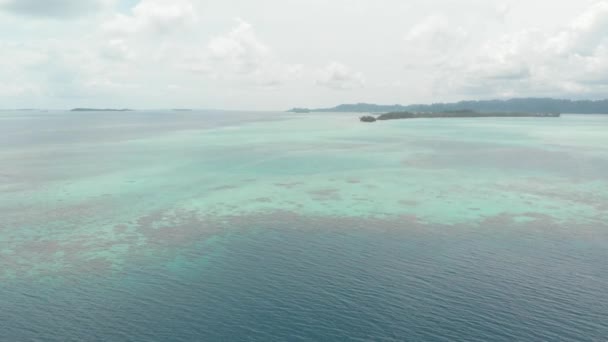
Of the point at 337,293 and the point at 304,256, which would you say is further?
the point at 304,256

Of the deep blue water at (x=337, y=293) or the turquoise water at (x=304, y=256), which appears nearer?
the deep blue water at (x=337, y=293)

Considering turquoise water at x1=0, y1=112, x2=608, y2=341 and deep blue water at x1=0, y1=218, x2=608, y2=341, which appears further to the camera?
turquoise water at x1=0, y1=112, x2=608, y2=341

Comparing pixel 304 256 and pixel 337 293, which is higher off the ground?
pixel 304 256
